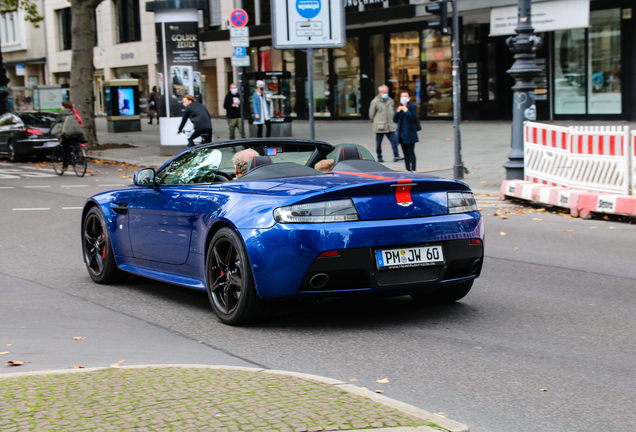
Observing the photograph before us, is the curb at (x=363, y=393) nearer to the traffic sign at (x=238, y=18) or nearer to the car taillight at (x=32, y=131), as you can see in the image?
the traffic sign at (x=238, y=18)

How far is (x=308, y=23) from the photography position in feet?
49.3

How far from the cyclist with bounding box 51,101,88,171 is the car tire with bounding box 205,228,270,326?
598 inches

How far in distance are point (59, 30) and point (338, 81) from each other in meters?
31.9

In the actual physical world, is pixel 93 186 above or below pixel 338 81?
below

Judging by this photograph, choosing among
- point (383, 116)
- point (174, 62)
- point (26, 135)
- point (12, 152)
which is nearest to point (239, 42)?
point (383, 116)

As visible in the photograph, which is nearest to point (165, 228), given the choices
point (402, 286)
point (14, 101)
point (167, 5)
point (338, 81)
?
point (402, 286)

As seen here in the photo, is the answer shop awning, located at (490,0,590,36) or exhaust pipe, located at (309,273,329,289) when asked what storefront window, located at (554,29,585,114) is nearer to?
shop awning, located at (490,0,590,36)

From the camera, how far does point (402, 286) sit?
18.0 feet

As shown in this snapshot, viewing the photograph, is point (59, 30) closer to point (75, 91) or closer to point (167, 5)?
point (75, 91)

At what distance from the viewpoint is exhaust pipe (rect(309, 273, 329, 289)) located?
17.4 ft

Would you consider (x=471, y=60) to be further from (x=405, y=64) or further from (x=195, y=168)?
(x=195, y=168)

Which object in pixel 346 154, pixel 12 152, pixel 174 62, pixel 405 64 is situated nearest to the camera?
pixel 346 154

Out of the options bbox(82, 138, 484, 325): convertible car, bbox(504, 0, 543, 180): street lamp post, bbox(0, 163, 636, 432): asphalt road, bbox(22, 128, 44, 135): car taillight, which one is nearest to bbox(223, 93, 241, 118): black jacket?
bbox(22, 128, 44, 135): car taillight

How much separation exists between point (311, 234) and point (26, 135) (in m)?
21.4
